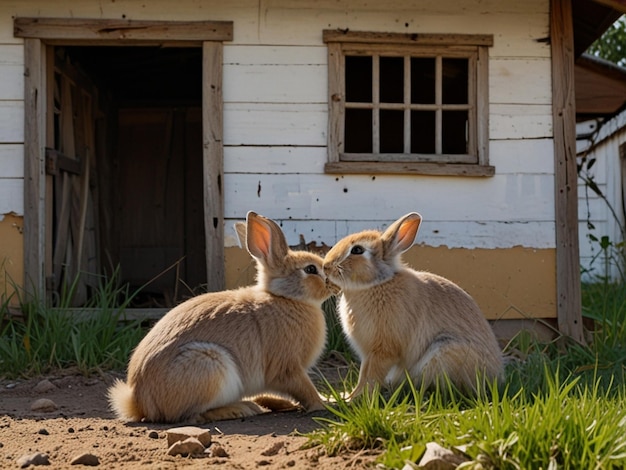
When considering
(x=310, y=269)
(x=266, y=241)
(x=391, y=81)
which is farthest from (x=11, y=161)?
(x=391, y=81)

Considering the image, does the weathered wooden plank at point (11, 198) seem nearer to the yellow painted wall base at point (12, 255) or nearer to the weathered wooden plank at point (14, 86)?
the yellow painted wall base at point (12, 255)

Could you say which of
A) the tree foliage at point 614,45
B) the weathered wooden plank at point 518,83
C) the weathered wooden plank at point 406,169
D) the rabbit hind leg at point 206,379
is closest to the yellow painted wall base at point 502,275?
the weathered wooden plank at point 406,169

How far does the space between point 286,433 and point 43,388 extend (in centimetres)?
230

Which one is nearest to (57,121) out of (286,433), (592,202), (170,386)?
(170,386)

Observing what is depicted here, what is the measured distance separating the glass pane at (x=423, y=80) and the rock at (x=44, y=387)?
471cm

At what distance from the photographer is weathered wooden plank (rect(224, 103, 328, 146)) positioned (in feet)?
22.5

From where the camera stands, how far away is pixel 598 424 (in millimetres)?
3119

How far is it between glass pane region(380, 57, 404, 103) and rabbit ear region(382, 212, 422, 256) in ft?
14.0

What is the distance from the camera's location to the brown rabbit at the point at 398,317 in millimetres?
4383

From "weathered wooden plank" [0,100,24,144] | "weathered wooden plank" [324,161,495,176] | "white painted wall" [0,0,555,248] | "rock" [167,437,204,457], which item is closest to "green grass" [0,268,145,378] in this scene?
"white painted wall" [0,0,555,248]

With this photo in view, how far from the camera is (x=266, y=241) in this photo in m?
4.68

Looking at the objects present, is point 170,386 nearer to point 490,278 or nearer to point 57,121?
point 490,278

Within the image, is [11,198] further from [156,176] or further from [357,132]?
[156,176]

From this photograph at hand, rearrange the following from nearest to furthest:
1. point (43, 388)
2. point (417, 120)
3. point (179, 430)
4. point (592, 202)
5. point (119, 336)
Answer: point (179, 430)
point (43, 388)
point (119, 336)
point (417, 120)
point (592, 202)
